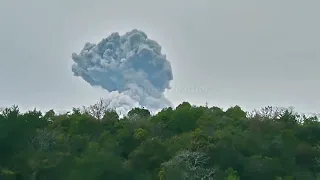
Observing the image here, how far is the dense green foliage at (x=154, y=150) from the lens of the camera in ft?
119

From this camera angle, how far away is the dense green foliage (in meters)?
36.2

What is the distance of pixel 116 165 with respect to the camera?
37969 millimetres

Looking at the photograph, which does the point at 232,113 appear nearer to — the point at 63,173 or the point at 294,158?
Answer: the point at 294,158

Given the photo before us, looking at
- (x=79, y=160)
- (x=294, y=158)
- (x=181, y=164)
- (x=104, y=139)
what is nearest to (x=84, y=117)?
(x=104, y=139)

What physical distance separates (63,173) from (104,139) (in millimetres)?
4537

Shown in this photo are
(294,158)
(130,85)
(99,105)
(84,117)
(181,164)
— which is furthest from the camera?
(130,85)

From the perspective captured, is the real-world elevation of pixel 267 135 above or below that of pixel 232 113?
below

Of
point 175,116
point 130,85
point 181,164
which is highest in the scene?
point 130,85

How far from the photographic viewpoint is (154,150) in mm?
38594

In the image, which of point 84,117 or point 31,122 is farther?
point 84,117

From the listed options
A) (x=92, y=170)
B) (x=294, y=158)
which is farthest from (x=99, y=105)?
(x=294, y=158)

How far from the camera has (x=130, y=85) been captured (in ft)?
221

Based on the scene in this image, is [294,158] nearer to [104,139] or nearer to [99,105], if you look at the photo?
[104,139]

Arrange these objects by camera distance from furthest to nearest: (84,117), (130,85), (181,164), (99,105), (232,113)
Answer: (130,85), (99,105), (232,113), (84,117), (181,164)
